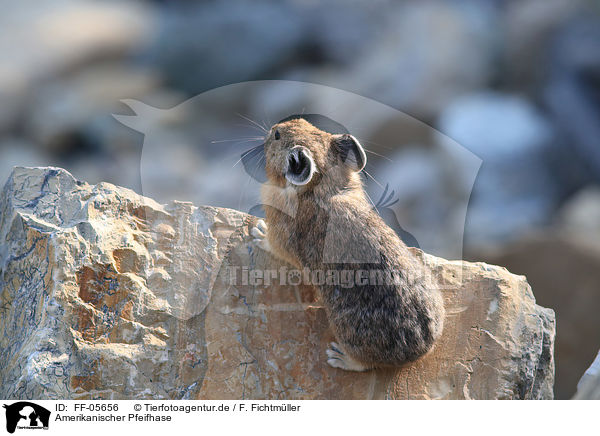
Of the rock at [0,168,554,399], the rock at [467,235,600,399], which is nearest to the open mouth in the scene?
the rock at [0,168,554,399]

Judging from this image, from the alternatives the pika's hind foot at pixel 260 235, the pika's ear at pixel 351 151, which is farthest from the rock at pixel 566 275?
the pika's hind foot at pixel 260 235

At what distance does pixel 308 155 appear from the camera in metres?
2.41

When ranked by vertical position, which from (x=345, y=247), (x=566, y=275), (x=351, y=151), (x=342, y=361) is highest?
(x=351, y=151)

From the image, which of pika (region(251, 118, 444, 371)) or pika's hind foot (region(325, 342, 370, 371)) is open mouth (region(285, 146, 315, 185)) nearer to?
pika (region(251, 118, 444, 371))

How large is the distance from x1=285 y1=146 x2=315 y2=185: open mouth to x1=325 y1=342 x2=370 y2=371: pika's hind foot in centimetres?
65

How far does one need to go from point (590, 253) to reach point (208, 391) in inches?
99.3

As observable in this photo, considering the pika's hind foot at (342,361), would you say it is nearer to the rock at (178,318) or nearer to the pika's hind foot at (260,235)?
the rock at (178,318)

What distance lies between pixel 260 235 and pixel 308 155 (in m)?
0.40

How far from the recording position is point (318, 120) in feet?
8.64

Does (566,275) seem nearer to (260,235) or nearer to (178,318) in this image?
(260,235)

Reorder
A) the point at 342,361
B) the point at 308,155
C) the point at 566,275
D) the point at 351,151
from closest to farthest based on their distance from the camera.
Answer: the point at 342,361
the point at 308,155
the point at 351,151
the point at 566,275

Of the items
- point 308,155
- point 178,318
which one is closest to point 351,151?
point 308,155

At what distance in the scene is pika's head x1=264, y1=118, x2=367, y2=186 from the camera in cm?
243
